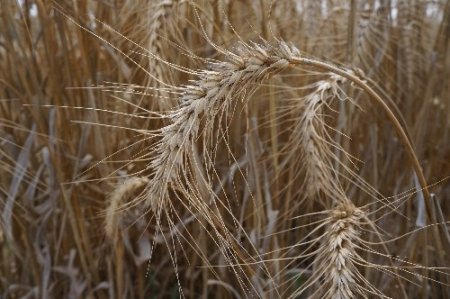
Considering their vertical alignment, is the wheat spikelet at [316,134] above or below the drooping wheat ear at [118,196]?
above

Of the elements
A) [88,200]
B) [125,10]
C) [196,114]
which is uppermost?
[125,10]

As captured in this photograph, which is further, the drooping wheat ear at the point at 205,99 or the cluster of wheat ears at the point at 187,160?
the cluster of wheat ears at the point at 187,160

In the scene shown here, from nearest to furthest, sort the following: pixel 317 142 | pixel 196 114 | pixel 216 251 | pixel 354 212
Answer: pixel 196 114
pixel 354 212
pixel 317 142
pixel 216 251

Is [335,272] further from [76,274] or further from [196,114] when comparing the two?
[76,274]

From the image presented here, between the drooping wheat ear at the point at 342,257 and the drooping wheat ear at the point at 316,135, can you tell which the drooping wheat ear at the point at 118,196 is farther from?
the drooping wheat ear at the point at 342,257

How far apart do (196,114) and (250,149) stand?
2.63 ft

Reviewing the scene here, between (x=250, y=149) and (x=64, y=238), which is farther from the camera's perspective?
(x=64, y=238)

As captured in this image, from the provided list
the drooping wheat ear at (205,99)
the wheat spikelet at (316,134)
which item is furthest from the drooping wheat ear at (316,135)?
the drooping wheat ear at (205,99)

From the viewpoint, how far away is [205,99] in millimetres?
1267

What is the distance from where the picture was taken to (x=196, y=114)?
1247 mm

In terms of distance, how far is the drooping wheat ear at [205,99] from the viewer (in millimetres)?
1251

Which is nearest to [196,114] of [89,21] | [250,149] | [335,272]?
[335,272]

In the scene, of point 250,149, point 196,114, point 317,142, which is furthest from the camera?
point 250,149

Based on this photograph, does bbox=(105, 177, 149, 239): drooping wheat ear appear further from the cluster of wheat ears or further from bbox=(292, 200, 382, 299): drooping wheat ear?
bbox=(292, 200, 382, 299): drooping wheat ear
